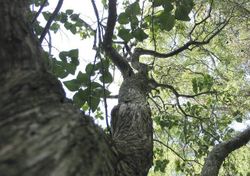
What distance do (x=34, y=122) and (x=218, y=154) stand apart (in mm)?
1951

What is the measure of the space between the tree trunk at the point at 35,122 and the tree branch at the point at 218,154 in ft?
3.91

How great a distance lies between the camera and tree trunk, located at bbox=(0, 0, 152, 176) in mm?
908

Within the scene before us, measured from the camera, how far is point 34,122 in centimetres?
103

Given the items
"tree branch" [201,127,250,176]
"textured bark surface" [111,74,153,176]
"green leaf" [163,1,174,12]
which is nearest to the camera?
"textured bark surface" [111,74,153,176]

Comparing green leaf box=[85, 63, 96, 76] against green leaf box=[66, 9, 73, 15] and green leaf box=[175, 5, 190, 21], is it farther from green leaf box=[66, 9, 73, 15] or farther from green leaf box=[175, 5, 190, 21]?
green leaf box=[66, 9, 73, 15]

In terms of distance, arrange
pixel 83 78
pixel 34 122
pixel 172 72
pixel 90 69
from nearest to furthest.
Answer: pixel 34 122 → pixel 83 78 → pixel 90 69 → pixel 172 72

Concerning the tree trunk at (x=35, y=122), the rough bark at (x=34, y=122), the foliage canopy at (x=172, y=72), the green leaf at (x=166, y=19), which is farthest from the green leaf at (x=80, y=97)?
the rough bark at (x=34, y=122)

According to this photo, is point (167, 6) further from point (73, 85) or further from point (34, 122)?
point (34, 122)

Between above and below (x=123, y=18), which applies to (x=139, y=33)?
below

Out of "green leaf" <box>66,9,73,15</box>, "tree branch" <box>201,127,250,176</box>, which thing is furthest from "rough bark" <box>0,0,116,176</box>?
"green leaf" <box>66,9,73,15</box>

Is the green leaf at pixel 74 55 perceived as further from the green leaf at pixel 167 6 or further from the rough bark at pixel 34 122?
the rough bark at pixel 34 122

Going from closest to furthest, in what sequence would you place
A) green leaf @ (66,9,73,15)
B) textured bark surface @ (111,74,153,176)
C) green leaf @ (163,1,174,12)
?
1. textured bark surface @ (111,74,153,176)
2. green leaf @ (163,1,174,12)
3. green leaf @ (66,9,73,15)

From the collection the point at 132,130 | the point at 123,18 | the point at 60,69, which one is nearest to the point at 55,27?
the point at 60,69

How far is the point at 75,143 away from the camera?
3.54 ft
